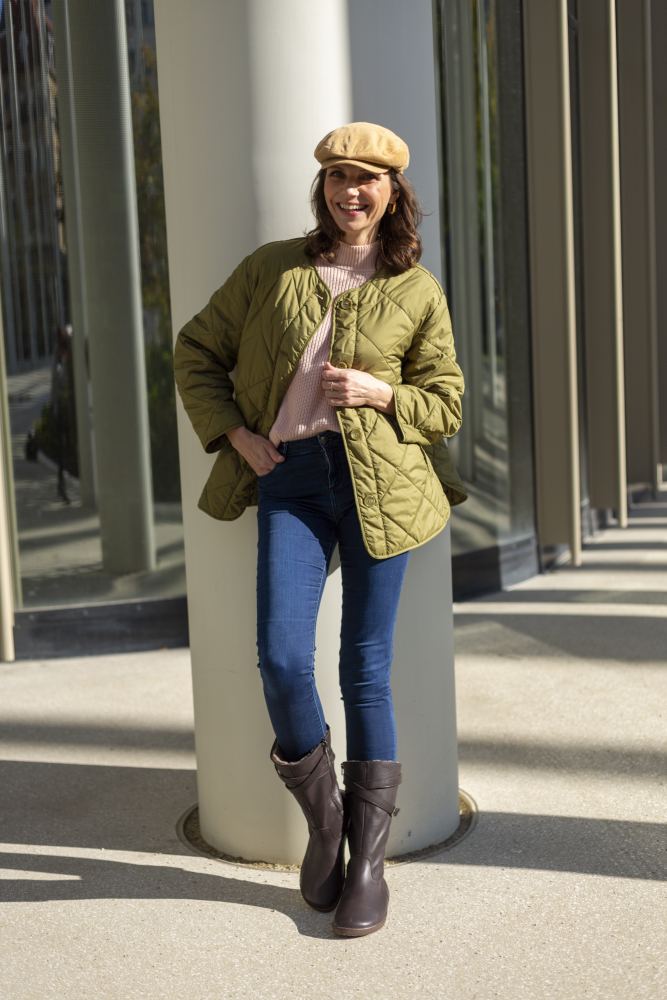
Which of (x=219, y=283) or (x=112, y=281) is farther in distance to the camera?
(x=112, y=281)

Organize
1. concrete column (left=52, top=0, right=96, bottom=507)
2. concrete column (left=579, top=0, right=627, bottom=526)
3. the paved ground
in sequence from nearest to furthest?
the paved ground < concrete column (left=52, top=0, right=96, bottom=507) < concrete column (left=579, top=0, right=627, bottom=526)

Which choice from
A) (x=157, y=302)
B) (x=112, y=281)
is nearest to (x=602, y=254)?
(x=157, y=302)

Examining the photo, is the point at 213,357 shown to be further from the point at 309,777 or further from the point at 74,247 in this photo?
the point at 74,247

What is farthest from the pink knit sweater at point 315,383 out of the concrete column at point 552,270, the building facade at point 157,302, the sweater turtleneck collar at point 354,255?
the concrete column at point 552,270

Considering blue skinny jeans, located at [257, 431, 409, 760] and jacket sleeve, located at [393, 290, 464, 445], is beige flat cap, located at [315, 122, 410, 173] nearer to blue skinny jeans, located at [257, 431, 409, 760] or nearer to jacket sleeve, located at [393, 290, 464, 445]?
jacket sleeve, located at [393, 290, 464, 445]

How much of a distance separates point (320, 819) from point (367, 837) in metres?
0.13

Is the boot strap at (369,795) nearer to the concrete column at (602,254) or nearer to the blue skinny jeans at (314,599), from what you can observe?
the blue skinny jeans at (314,599)

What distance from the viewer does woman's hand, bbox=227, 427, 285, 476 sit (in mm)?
3197

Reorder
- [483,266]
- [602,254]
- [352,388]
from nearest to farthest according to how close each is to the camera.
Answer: [352,388] < [483,266] < [602,254]

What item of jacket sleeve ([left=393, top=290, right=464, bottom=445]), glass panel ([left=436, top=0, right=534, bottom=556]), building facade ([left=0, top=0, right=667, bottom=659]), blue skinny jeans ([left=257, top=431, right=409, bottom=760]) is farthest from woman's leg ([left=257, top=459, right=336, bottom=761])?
glass panel ([left=436, top=0, right=534, bottom=556])

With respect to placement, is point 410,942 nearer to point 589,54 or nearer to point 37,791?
point 37,791

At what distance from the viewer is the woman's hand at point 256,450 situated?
10.5 feet

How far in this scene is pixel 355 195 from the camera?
3.12 metres

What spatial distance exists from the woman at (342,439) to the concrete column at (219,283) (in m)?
0.23
